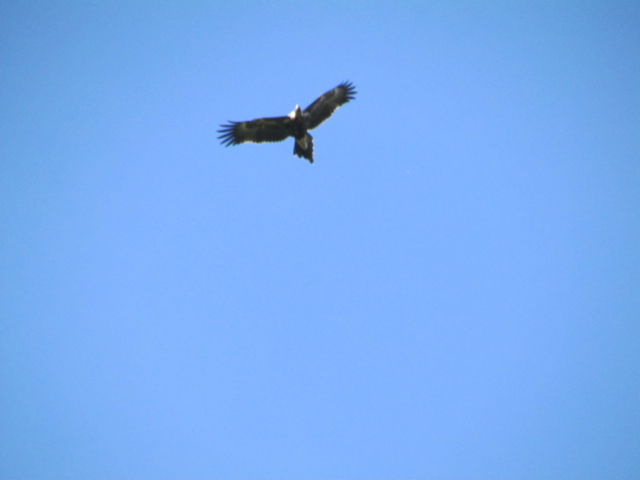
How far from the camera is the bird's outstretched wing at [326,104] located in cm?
1180

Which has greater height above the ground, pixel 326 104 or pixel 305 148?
pixel 326 104

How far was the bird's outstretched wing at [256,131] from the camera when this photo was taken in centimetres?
1191

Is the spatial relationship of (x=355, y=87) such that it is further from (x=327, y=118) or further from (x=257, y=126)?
(x=257, y=126)

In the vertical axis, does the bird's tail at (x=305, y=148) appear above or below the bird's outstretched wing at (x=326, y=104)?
below

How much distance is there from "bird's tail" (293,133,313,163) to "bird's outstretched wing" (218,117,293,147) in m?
0.59

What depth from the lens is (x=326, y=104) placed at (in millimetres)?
11977

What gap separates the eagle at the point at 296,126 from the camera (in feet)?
37.7

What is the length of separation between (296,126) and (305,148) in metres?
0.62

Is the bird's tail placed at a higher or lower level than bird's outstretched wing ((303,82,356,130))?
lower

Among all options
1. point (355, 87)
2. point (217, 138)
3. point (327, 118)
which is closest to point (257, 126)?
point (217, 138)

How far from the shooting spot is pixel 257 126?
12070 mm

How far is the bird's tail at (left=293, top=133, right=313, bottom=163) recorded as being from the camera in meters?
11.4

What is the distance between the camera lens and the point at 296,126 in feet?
37.9

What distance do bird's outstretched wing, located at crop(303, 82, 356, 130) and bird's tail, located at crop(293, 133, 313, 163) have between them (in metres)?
0.61
